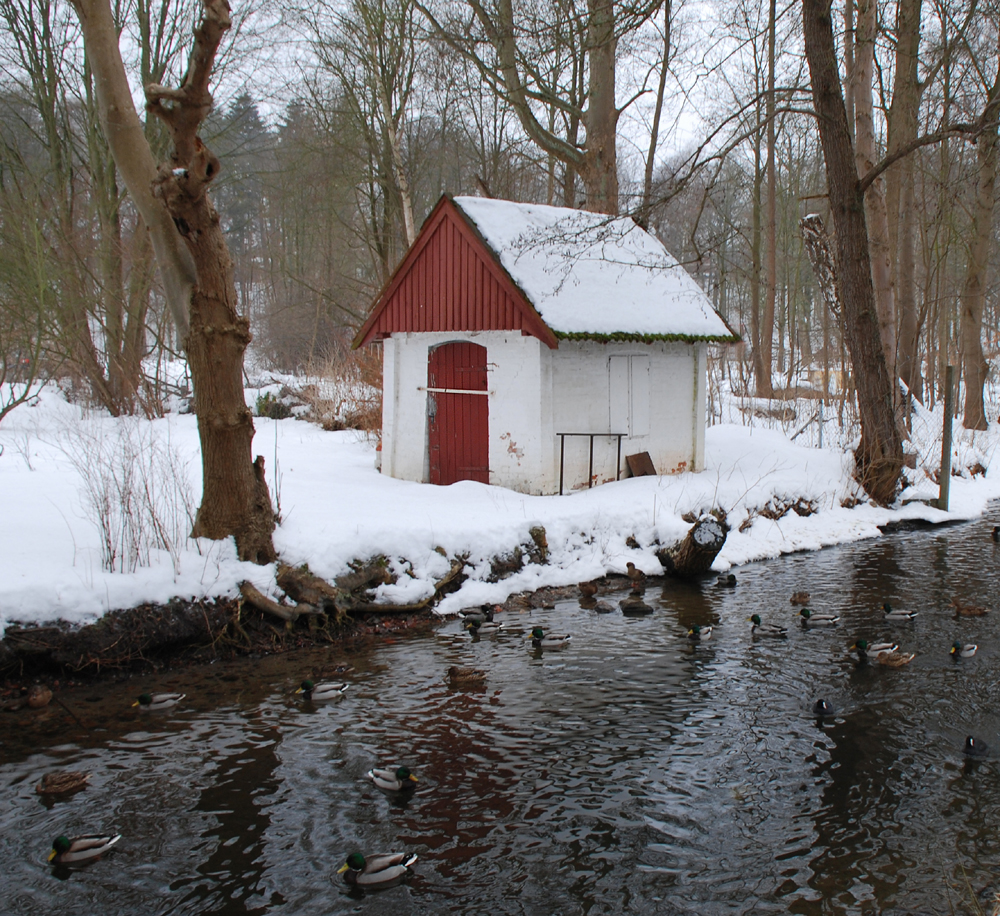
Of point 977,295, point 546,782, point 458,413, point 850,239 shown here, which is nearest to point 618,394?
point 458,413

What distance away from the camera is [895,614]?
9.59m

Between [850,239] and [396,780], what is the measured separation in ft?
39.7

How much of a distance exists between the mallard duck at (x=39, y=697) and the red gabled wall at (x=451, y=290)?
8.07m

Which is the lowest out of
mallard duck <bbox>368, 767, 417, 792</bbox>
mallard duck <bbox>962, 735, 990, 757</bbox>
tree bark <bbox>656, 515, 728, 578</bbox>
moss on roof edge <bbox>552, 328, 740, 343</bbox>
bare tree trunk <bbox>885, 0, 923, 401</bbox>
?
mallard duck <bbox>368, 767, 417, 792</bbox>

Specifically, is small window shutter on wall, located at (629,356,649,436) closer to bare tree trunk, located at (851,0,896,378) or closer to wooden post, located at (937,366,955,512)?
bare tree trunk, located at (851,0,896,378)

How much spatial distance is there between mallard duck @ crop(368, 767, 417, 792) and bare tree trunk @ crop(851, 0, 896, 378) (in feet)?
43.8

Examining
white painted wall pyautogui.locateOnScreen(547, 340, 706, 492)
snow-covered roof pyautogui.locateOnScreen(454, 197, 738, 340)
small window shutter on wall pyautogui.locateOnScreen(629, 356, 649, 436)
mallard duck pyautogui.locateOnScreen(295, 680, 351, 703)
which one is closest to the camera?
mallard duck pyautogui.locateOnScreen(295, 680, 351, 703)

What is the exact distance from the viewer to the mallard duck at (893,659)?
320 inches

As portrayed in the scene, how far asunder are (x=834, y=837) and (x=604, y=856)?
4.88ft

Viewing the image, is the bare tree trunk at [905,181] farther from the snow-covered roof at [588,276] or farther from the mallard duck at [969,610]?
the mallard duck at [969,610]

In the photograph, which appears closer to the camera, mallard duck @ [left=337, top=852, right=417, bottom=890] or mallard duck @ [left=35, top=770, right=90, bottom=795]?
mallard duck @ [left=337, top=852, right=417, bottom=890]

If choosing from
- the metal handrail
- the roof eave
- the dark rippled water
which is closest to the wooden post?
the roof eave

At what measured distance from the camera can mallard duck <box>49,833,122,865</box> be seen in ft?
16.6

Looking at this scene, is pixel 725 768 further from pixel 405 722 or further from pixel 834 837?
pixel 405 722
